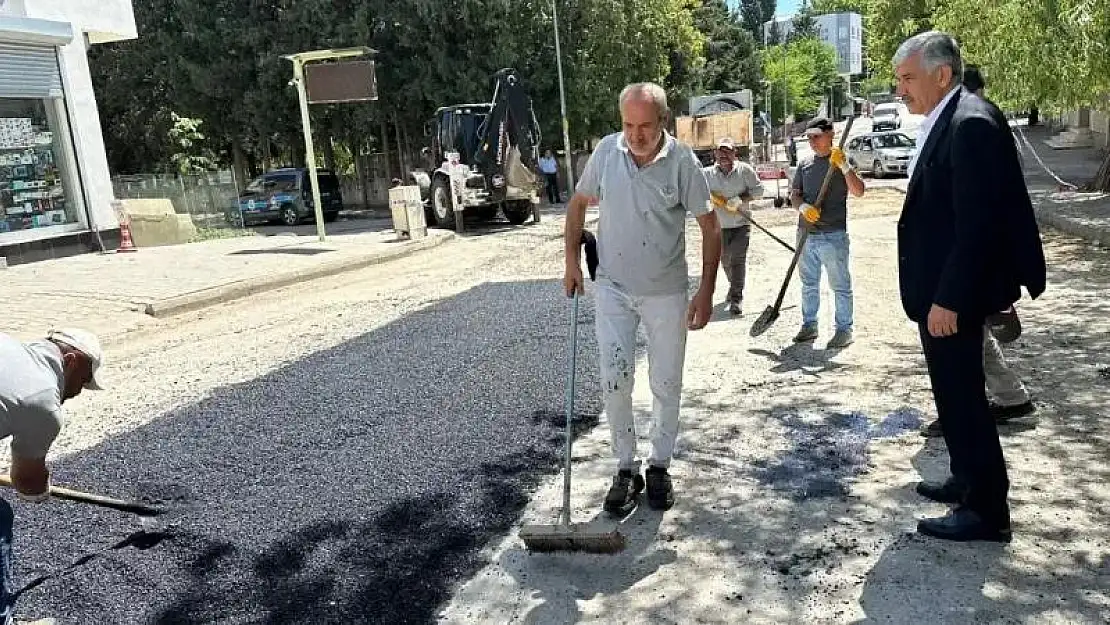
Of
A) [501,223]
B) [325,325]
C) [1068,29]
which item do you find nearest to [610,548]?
[325,325]

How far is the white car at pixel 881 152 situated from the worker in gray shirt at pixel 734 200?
16044mm

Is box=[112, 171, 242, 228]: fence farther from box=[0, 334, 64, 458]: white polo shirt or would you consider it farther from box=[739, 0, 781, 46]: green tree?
box=[739, 0, 781, 46]: green tree

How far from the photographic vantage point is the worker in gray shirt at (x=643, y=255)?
3.33 meters

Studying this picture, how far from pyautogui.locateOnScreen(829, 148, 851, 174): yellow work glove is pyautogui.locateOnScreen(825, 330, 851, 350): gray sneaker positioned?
1.16 m

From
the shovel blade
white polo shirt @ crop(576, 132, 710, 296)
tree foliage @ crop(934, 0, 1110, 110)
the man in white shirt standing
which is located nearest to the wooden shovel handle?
white polo shirt @ crop(576, 132, 710, 296)

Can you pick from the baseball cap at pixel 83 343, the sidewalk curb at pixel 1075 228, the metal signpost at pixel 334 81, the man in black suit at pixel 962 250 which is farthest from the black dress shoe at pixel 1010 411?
the metal signpost at pixel 334 81

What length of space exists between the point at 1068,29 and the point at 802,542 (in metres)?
8.30

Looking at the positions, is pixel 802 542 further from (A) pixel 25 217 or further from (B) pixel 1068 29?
(A) pixel 25 217

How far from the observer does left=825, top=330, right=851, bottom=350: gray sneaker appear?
611 cm

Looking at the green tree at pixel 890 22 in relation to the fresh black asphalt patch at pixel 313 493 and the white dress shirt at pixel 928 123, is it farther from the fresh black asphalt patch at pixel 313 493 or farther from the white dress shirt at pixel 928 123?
the white dress shirt at pixel 928 123

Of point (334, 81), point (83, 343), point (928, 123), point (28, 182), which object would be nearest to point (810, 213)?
point (928, 123)

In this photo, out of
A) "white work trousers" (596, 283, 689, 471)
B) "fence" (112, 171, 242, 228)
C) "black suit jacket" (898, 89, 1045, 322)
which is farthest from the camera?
"fence" (112, 171, 242, 228)

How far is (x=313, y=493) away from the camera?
393 cm

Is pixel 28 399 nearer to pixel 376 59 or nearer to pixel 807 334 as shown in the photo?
pixel 807 334
